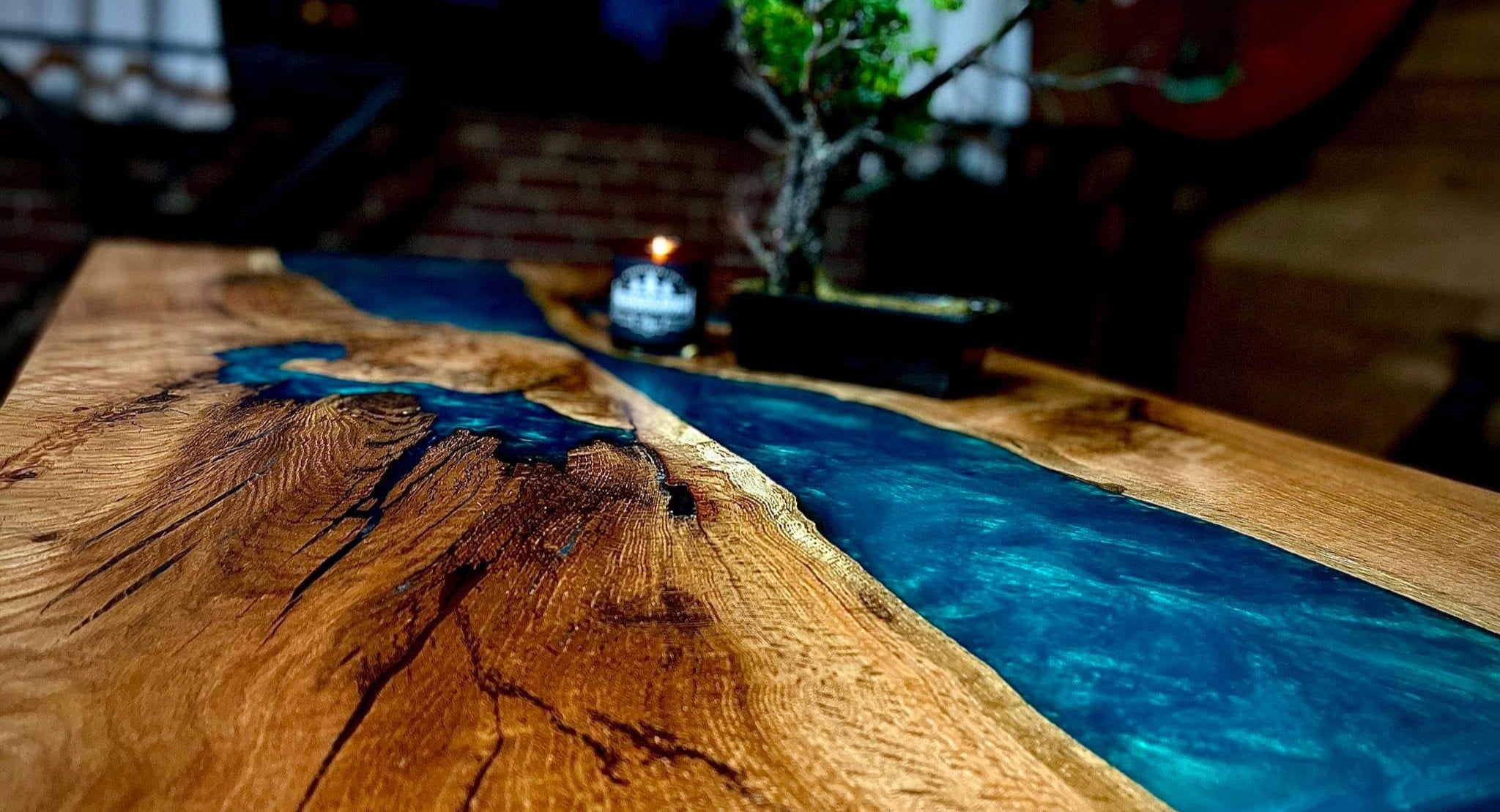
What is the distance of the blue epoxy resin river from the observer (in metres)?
0.38

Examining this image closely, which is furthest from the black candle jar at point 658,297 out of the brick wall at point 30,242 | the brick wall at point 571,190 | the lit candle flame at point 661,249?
the brick wall at point 30,242

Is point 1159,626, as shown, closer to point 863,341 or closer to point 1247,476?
point 1247,476

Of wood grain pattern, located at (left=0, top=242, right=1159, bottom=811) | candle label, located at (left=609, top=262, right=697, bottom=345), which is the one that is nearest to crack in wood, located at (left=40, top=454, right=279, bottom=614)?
wood grain pattern, located at (left=0, top=242, right=1159, bottom=811)

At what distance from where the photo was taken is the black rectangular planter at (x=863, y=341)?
98cm

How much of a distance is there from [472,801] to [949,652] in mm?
236

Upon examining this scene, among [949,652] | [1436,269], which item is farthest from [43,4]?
[1436,269]

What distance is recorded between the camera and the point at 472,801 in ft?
1.05

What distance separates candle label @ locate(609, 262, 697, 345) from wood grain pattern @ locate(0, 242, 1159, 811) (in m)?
0.39

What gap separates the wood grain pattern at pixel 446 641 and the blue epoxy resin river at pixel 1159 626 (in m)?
0.04

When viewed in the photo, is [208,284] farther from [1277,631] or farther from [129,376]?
[1277,631]

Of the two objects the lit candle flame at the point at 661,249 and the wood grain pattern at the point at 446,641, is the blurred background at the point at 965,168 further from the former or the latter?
the wood grain pattern at the point at 446,641

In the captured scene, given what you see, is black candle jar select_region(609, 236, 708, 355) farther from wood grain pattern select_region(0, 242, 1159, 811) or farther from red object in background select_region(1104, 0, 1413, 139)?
red object in background select_region(1104, 0, 1413, 139)

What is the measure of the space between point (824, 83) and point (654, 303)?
0.34 meters

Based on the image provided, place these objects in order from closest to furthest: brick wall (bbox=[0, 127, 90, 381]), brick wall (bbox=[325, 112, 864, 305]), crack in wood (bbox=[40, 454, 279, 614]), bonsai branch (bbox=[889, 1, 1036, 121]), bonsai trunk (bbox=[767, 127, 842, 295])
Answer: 1. crack in wood (bbox=[40, 454, 279, 614])
2. bonsai branch (bbox=[889, 1, 1036, 121])
3. bonsai trunk (bbox=[767, 127, 842, 295])
4. brick wall (bbox=[0, 127, 90, 381])
5. brick wall (bbox=[325, 112, 864, 305])
